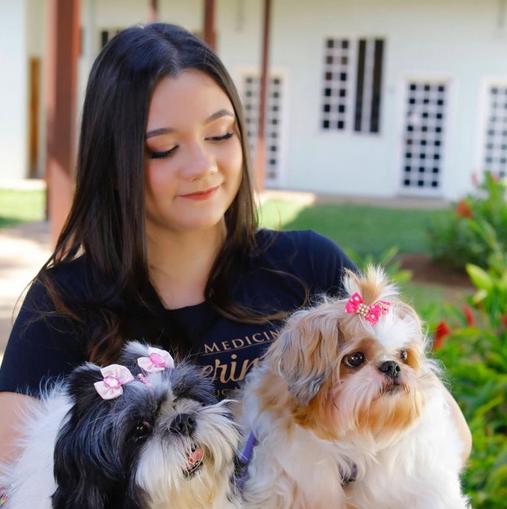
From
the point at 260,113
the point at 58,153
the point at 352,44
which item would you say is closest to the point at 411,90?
the point at 352,44

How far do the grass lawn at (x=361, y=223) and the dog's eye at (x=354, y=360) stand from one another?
35.0ft

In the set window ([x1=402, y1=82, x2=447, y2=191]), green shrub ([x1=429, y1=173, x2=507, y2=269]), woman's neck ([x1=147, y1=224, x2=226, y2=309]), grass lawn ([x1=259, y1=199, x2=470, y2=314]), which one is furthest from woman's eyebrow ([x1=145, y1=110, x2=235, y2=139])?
window ([x1=402, y1=82, x2=447, y2=191])

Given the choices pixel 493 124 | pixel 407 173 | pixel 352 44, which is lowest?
pixel 407 173

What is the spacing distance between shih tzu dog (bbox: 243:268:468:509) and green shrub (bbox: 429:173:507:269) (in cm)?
986

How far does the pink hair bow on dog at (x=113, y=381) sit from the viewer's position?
6.56ft

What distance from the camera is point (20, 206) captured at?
17953 mm

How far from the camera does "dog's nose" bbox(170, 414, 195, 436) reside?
200 cm

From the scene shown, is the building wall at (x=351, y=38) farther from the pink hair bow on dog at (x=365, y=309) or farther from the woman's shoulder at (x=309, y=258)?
the pink hair bow on dog at (x=365, y=309)

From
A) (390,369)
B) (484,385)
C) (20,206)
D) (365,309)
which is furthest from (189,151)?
(20,206)

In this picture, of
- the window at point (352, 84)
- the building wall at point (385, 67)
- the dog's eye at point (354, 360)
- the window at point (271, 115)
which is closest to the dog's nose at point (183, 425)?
the dog's eye at point (354, 360)

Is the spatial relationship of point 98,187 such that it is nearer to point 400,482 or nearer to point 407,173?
point 400,482

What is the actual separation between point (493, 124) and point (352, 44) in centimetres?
453

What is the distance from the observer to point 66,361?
270 cm

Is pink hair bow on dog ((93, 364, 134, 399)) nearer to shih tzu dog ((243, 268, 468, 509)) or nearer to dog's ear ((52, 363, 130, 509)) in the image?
dog's ear ((52, 363, 130, 509))
